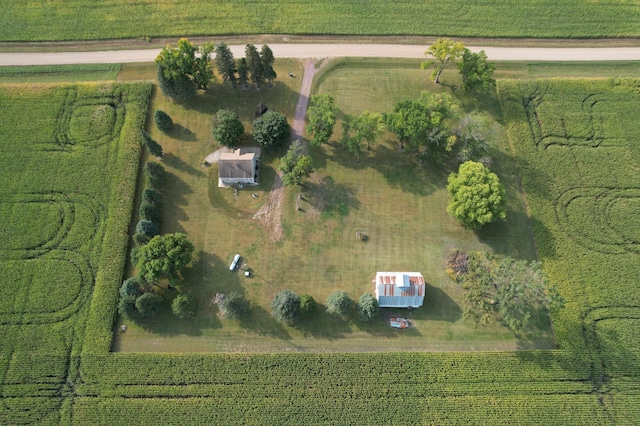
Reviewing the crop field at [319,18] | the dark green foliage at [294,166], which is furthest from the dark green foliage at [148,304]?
the crop field at [319,18]

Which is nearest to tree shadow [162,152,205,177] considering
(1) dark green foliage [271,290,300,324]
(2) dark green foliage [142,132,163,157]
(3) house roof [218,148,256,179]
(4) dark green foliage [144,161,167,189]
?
(2) dark green foliage [142,132,163,157]

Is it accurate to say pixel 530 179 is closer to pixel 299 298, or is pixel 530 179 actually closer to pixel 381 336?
pixel 381 336

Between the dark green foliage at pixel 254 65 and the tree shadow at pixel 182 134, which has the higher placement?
the dark green foliage at pixel 254 65

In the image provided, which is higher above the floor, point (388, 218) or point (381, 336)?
point (388, 218)

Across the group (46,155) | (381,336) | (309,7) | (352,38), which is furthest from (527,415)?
(46,155)

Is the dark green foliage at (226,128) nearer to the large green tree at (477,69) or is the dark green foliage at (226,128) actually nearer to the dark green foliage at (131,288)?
the dark green foliage at (131,288)
